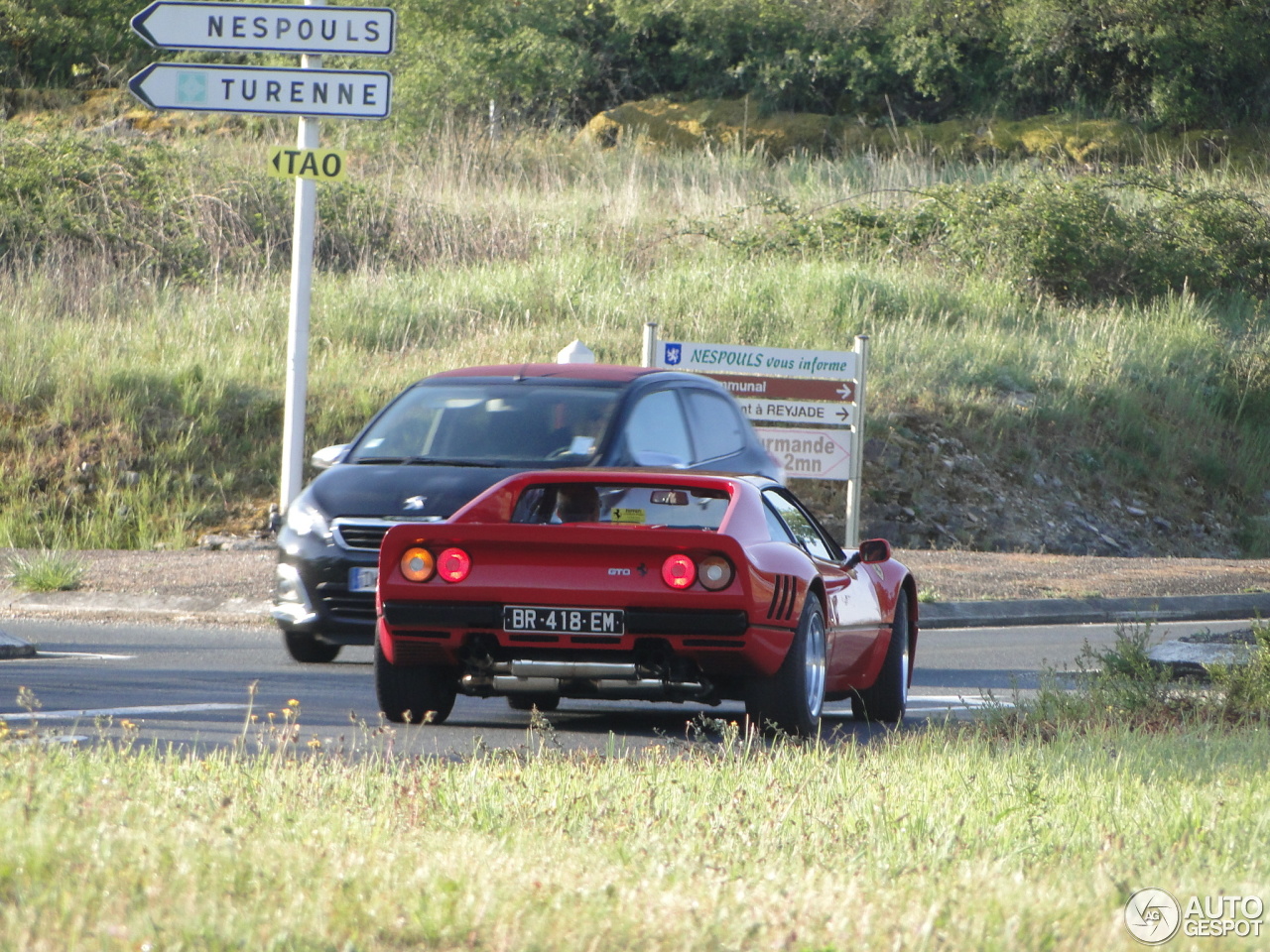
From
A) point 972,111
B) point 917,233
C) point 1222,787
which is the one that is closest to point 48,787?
point 1222,787

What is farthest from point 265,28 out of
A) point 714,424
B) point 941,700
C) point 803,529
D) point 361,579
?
point 941,700

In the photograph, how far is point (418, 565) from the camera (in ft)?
26.6

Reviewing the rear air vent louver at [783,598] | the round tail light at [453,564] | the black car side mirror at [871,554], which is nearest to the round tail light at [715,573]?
the rear air vent louver at [783,598]

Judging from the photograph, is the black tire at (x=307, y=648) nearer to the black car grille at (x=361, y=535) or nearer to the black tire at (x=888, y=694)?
the black car grille at (x=361, y=535)

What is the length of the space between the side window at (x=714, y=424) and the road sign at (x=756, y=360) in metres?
4.08

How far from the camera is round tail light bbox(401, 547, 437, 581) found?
8.09 m

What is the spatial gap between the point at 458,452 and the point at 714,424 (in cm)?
196

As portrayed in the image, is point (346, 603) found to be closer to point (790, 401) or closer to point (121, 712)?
point (121, 712)

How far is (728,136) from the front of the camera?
128ft

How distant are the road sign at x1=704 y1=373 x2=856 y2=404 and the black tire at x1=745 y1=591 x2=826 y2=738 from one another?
Answer: 27.6ft

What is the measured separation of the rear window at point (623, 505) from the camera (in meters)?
8.69

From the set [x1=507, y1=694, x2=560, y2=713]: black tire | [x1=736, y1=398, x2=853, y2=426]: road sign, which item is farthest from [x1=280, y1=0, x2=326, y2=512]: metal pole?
[x1=507, y1=694, x2=560, y2=713]: black tire

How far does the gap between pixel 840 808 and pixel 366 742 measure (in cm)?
238

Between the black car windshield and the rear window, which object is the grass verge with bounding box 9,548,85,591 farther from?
the rear window
